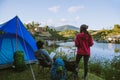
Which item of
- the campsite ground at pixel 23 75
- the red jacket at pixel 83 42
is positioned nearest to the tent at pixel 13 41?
the campsite ground at pixel 23 75

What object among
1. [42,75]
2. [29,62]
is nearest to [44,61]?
[42,75]

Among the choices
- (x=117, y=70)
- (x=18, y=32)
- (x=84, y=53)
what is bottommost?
(x=117, y=70)

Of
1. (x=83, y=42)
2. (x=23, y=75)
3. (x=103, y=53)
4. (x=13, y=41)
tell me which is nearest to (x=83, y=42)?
(x=83, y=42)

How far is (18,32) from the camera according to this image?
8.52 meters

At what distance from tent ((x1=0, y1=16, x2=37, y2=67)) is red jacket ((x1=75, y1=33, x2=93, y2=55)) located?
331 centimetres

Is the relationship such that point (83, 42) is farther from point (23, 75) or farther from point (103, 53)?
point (103, 53)

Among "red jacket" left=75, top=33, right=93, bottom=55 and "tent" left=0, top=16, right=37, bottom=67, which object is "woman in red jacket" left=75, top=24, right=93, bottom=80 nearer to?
"red jacket" left=75, top=33, right=93, bottom=55

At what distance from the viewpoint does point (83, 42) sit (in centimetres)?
592

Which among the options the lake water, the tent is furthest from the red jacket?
the lake water

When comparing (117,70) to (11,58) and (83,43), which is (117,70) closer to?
(83,43)

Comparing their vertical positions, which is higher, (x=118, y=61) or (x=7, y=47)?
(x=7, y=47)

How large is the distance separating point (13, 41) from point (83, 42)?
3.83 m

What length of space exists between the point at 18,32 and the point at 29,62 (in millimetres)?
1334

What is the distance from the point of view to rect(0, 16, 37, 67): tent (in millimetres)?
8367
